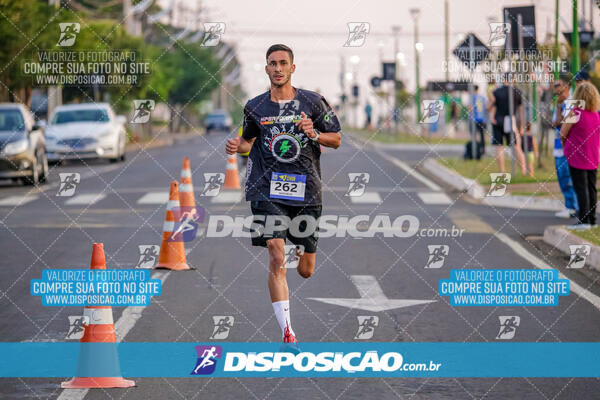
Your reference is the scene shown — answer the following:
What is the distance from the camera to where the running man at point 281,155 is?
328 inches

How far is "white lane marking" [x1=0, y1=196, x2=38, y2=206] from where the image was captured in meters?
21.0

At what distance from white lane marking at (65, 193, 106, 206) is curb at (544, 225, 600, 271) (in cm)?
874

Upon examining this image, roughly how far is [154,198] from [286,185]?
1351 centimetres

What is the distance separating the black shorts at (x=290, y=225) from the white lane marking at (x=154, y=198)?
12263 millimetres

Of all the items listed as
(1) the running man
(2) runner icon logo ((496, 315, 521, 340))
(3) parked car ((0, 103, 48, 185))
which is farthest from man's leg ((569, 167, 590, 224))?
(3) parked car ((0, 103, 48, 185))

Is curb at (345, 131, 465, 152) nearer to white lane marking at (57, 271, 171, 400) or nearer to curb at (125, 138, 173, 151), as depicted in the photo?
curb at (125, 138, 173, 151)

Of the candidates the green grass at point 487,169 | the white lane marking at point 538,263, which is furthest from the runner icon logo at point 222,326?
the green grass at point 487,169

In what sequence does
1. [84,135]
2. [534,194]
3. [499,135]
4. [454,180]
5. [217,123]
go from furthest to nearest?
1. [217,123]
2. [84,135]
3. [454,180]
4. [499,135]
5. [534,194]

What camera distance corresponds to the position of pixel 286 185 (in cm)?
834

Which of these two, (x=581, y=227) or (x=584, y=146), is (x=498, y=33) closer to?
(x=584, y=146)

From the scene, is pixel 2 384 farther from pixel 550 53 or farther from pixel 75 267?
pixel 550 53

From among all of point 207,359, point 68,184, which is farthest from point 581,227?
point 68,184

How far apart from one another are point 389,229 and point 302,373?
28.8 ft

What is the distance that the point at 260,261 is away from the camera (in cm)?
1338
